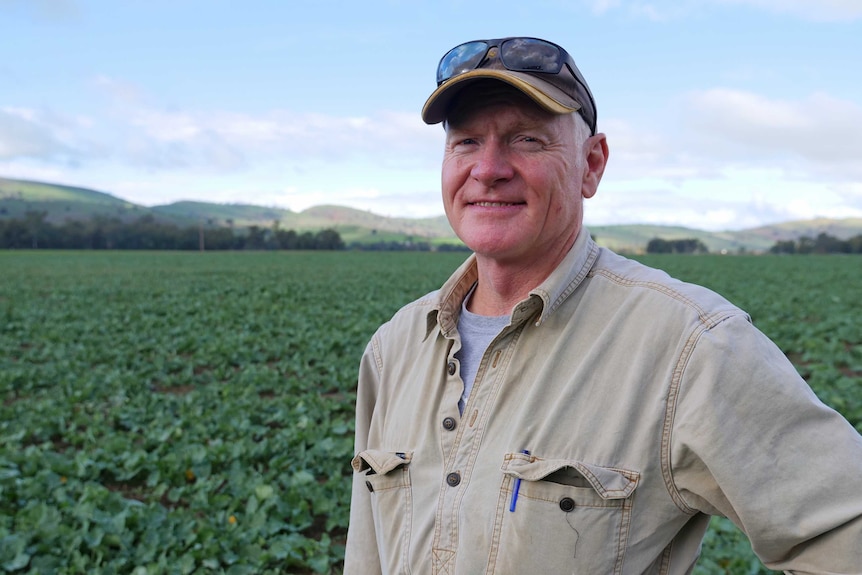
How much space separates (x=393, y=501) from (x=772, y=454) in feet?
3.18

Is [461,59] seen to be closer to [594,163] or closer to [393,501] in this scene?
[594,163]

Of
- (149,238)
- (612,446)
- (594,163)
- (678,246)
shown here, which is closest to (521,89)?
(594,163)

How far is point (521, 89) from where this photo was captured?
5.64 feet

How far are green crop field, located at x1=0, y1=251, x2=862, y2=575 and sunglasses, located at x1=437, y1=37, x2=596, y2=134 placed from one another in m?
3.36

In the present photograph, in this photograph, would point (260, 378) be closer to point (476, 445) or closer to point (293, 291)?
point (476, 445)

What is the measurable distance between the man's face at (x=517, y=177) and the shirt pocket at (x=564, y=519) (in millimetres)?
569

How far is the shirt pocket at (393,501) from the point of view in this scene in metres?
1.86

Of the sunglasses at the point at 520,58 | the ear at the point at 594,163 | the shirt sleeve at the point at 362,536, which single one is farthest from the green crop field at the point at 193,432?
the sunglasses at the point at 520,58

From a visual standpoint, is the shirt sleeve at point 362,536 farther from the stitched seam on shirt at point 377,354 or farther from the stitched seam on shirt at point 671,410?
the stitched seam on shirt at point 671,410

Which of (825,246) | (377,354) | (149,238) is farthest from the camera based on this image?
(825,246)

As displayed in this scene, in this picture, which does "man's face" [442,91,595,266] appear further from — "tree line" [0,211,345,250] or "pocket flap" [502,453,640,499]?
"tree line" [0,211,345,250]

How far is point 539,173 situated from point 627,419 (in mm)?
657

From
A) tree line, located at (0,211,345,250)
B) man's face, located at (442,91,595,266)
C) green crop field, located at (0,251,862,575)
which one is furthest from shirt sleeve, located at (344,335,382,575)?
tree line, located at (0,211,345,250)

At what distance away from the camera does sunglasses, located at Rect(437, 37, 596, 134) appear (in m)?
1.78
